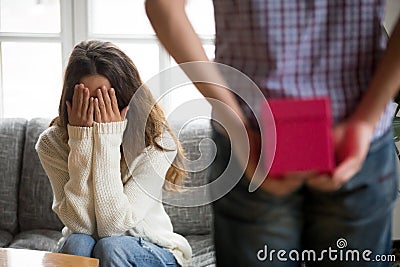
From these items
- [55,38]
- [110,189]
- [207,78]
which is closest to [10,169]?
[55,38]

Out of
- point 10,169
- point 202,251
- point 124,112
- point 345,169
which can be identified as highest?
point 345,169

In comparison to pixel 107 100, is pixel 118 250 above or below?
below

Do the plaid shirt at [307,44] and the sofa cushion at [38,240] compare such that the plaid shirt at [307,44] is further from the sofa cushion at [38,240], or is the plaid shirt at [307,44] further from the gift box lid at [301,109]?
the sofa cushion at [38,240]

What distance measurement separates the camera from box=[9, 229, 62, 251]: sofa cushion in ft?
5.18

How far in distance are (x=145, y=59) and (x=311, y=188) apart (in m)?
1.48

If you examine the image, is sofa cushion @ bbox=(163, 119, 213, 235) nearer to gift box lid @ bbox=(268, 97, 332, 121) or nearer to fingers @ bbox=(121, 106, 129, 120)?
fingers @ bbox=(121, 106, 129, 120)

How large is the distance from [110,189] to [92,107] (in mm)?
153

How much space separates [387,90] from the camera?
0.40 metres

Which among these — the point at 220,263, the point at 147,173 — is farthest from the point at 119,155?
the point at 220,263

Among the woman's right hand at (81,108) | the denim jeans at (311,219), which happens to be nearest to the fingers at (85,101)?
the woman's right hand at (81,108)

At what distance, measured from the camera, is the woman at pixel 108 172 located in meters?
1.33

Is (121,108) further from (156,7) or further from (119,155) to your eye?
(156,7)

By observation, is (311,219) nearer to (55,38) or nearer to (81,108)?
(81,108)

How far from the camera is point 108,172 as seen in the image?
1.35m
